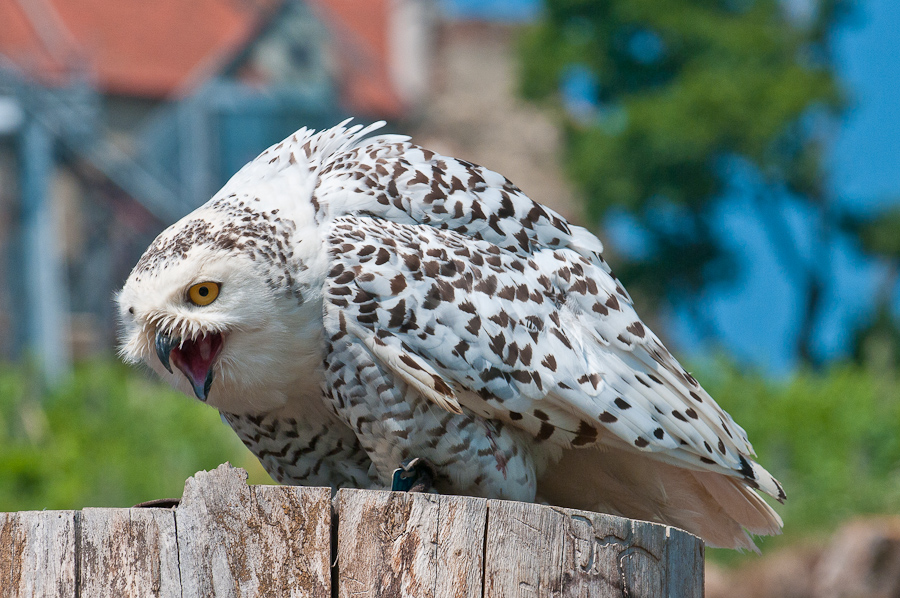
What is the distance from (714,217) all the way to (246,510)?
19994 millimetres

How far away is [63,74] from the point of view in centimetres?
1959

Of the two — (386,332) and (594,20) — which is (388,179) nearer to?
(386,332)

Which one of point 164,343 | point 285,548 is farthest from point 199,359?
point 285,548

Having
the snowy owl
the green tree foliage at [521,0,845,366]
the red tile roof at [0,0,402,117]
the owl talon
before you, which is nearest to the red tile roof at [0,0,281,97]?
the red tile roof at [0,0,402,117]

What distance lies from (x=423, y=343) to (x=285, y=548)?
76 cm

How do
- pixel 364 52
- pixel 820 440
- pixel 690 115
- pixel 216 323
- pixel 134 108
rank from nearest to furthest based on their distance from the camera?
pixel 216 323 → pixel 820 440 → pixel 690 115 → pixel 134 108 → pixel 364 52

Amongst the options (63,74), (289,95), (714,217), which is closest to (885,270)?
(714,217)

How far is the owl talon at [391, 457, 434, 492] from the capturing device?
8.79ft

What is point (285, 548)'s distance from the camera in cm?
205

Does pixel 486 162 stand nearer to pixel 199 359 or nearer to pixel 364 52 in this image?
pixel 364 52

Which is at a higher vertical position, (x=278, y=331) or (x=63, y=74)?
(x=63, y=74)

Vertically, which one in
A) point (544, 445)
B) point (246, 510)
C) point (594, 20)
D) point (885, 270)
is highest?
point (594, 20)

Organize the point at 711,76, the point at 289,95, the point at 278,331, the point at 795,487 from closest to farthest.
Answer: the point at 278,331, the point at 795,487, the point at 711,76, the point at 289,95

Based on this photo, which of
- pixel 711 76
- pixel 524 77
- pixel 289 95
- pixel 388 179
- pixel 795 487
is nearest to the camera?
pixel 388 179
